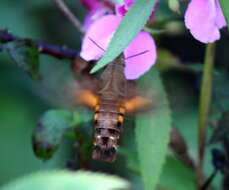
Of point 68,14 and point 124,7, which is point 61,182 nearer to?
point 124,7

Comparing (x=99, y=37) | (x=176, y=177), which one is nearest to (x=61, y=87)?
(x=99, y=37)

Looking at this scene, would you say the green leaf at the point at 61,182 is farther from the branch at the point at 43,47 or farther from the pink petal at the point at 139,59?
the branch at the point at 43,47

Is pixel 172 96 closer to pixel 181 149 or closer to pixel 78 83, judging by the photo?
pixel 181 149

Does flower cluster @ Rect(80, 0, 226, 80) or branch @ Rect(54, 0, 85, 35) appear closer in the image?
flower cluster @ Rect(80, 0, 226, 80)

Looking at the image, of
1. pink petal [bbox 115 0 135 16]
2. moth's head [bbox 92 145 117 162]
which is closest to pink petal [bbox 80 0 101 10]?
pink petal [bbox 115 0 135 16]

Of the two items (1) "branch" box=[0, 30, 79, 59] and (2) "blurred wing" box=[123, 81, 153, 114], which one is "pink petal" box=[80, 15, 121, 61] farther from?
(1) "branch" box=[0, 30, 79, 59]

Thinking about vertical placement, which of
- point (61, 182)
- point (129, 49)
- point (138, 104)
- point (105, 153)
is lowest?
point (61, 182)

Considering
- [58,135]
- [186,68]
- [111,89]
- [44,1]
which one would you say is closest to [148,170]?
[111,89]

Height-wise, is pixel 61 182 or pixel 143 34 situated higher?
pixel 143 34
